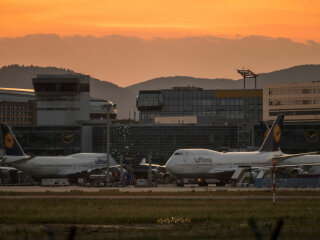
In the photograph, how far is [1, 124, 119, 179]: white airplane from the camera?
13500 cm

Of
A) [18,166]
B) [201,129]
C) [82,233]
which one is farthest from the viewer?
[201,129]

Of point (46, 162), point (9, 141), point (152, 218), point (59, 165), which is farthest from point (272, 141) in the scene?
point (152, 218)

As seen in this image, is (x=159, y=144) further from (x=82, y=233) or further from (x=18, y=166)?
(x=82, y=233)

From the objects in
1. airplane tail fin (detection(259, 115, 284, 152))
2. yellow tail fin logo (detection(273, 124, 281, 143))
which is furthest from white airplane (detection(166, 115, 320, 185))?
yellow tail fin logo (detection(273, 124, 281, 143))

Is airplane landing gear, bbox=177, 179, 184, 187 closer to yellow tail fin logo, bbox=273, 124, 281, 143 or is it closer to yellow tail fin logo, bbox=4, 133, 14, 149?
yellow tail fin logo, bbox=273, 124, 281, 143

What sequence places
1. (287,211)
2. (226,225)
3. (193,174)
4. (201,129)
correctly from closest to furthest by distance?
(226,225), (287,211), (193,174), (201,129)

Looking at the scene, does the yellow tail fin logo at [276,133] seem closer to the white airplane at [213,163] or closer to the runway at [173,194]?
the white airplane at [213,163]

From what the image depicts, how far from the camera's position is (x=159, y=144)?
193875 millimetres

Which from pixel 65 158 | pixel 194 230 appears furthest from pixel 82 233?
pixel 65 158

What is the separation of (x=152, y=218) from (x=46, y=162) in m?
92.5

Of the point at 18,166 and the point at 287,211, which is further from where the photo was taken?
the point at 18,166

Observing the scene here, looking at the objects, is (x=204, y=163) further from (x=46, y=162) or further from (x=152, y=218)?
(x=152, y=218)

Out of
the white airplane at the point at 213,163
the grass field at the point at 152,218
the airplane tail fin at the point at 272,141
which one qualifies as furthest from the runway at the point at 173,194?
the airplane tail fin at the point at 272,141

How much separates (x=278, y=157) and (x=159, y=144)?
227 ft
